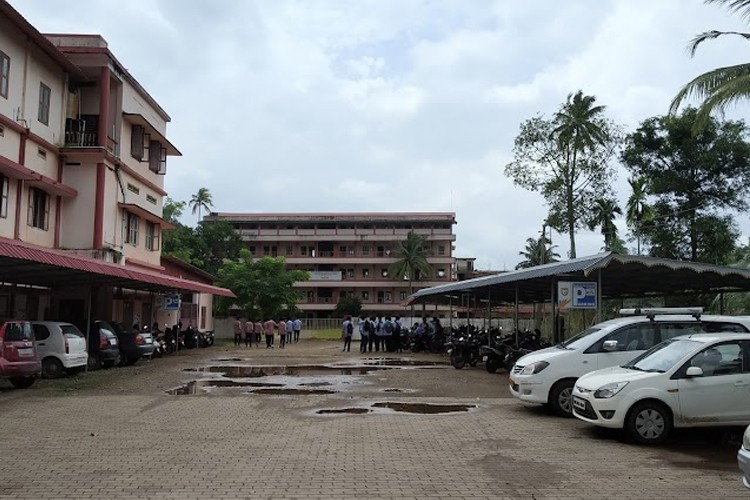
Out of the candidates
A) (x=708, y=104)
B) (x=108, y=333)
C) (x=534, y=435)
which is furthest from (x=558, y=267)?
(x=108, y=333)

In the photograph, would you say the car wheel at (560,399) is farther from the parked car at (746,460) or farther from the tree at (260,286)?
the tree at (260,286)

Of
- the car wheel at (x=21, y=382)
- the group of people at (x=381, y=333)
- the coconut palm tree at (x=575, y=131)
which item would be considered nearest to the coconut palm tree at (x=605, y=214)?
the coconut palm tree at (x=575, y=131)

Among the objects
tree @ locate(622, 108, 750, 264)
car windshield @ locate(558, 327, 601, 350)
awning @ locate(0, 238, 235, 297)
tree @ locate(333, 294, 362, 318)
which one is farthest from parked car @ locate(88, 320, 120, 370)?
tree @ locate(333, 294, 362, 318)

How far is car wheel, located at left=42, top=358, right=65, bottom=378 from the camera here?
17922 mm

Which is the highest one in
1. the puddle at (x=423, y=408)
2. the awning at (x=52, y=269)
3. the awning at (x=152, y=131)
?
the awning at (x=152, y=131)

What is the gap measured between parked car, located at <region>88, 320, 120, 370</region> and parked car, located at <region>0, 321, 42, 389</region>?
5366 mm

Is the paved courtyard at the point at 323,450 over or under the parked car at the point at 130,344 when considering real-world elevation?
under

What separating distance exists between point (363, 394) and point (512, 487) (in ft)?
27.9

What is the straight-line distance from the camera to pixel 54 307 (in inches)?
1136

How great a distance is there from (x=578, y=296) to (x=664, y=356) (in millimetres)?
6179

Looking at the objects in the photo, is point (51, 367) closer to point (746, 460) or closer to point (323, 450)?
point (323, 450)

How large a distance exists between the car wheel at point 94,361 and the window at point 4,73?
29.1ft

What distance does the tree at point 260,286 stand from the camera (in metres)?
52.8

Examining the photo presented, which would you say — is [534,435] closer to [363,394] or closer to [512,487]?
[512,487]
